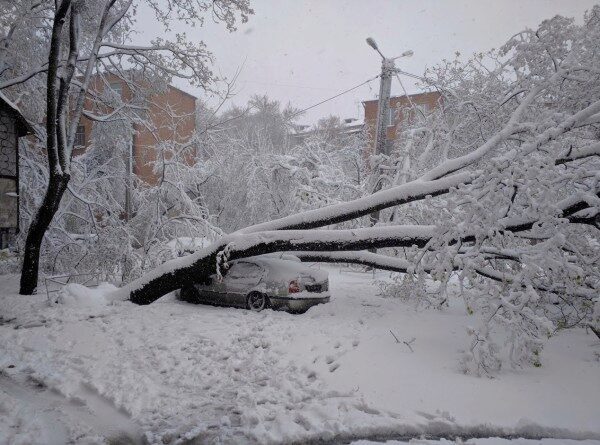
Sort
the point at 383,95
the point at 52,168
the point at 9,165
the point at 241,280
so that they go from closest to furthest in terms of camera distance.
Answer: the point at 241,280, the point at 52,168, the point at 9,165, the point at 383,95

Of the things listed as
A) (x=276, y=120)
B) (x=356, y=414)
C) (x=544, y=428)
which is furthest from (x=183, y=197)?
(x=276, y=120)

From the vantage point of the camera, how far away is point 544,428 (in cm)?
391

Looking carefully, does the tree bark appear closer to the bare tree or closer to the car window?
the bare tree

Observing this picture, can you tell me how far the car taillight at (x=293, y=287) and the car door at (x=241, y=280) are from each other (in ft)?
2.50

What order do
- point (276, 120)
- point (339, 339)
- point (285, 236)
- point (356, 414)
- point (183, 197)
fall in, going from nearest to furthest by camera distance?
point (356, 414) < point (339, 339) < point (285, 236) < point (183, 197) < point (276, 120)

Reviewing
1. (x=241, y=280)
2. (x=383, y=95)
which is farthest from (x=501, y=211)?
(x=383, y=95)

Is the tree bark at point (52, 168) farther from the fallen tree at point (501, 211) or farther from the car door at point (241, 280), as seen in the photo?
the car door at point (241, 280)

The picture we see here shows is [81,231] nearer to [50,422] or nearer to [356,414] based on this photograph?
[50,422]

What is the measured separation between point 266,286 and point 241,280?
0.70 metres

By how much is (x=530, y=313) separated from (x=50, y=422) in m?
5.14

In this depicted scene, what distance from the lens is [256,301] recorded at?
8.80m

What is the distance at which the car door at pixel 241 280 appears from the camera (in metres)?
8.91

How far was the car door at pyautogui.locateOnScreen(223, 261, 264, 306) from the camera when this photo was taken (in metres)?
8.91

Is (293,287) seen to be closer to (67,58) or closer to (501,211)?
(501,211)
